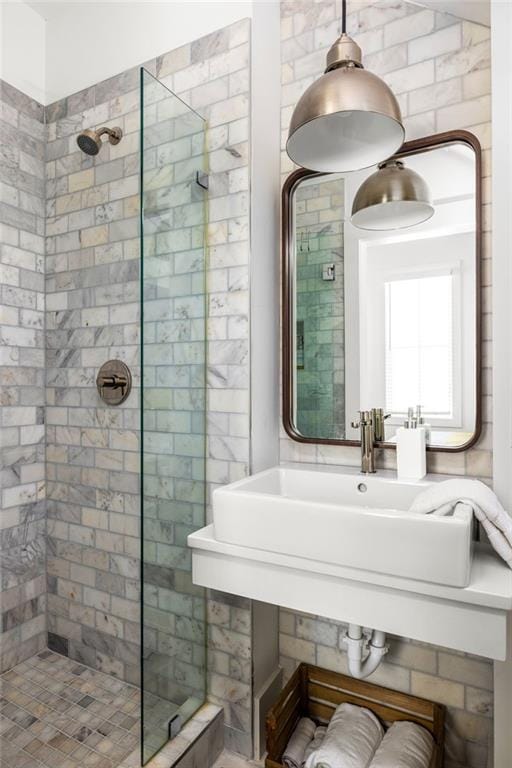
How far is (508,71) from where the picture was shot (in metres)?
1.24

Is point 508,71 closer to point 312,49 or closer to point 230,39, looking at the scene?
point 312,49

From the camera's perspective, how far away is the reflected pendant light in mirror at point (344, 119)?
1135 millimetres

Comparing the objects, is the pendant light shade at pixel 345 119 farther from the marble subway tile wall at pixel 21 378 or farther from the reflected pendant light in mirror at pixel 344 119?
the marble subway tile wall at pixel 21 378

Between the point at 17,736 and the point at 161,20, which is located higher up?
the point at 161,20

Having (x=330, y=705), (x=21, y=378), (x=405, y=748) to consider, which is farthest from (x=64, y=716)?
(x=21, y=378)

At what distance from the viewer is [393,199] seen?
5.23ft

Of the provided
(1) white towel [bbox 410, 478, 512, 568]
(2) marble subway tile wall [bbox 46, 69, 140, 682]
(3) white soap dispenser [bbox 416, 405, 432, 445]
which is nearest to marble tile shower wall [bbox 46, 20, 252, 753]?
(2) marble subway tile wall [bbox 46, 69, 140, 682]

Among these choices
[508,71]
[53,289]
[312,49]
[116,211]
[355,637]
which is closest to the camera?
[508,71]

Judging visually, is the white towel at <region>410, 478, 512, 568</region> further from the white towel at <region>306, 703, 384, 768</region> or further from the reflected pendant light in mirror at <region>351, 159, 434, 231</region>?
the reflected pendant light in mirror at <region>351, 159, 434, 231</region>

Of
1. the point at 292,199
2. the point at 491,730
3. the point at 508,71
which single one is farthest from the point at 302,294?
the point at 491,730

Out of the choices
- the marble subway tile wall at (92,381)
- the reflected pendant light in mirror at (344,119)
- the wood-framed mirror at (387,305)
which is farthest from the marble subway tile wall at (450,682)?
the reflected pendant light in mirror at (344,119)

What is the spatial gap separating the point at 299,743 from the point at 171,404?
46.8 inches

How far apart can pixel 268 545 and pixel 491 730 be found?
0.94m

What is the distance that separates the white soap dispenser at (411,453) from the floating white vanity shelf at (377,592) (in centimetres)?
28
